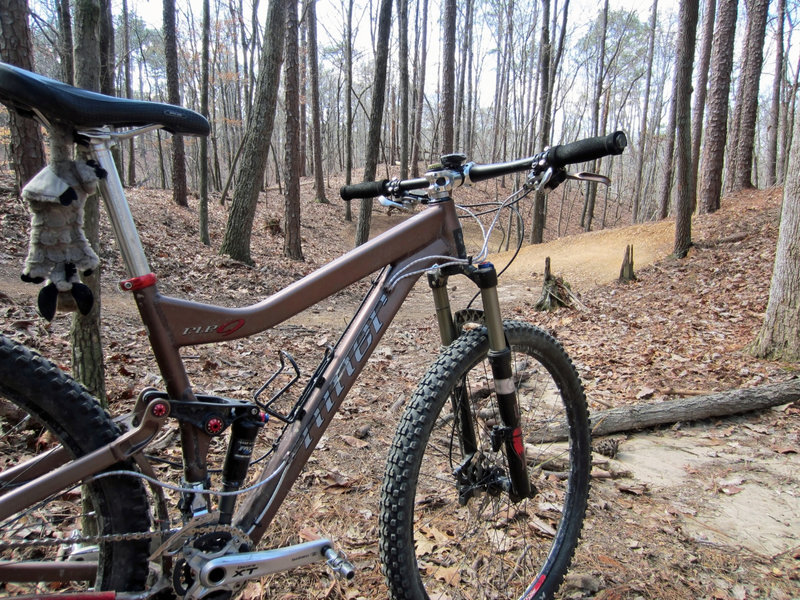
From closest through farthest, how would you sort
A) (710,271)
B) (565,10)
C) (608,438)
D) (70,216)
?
(70,216) < (608,438) < (710,271) < (565,10)

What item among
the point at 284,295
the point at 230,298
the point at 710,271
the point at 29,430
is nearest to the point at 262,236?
the point at 230,298

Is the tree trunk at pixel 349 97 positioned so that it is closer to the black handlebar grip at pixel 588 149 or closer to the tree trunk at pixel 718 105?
the tree trunk at pixel 718 105

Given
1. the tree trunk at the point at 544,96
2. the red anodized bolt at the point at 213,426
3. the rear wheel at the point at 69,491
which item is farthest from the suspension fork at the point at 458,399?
the tree trunk at the point at 544,96

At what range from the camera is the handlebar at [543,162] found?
5.21 ft

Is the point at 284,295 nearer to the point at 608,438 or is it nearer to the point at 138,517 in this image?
the point at 138,517

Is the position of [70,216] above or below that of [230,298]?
above

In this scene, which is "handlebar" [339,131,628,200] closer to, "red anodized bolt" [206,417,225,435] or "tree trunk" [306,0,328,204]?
"red anodized bolt" [206,417,225,435]

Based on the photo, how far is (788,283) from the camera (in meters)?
4.25

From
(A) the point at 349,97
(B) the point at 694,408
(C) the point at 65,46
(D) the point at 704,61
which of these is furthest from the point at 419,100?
(B) the point at 694,408

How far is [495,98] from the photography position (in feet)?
107

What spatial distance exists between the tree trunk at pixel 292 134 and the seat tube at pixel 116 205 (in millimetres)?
10159

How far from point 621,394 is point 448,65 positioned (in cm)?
952

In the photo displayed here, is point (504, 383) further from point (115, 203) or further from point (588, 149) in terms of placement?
point (115, 203)

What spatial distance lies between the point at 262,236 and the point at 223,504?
12489mm
